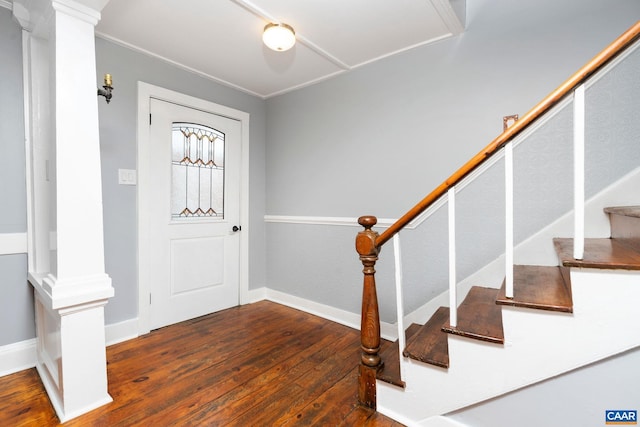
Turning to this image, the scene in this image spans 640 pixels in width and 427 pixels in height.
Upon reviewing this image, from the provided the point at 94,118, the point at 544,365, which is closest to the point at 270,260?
A: the point at 94,118

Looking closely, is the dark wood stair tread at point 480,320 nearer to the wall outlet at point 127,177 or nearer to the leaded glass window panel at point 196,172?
the leaded glass window panel at point 196,172

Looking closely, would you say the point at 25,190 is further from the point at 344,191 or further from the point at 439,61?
the point at 439,61

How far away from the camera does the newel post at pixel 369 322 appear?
1.55 meters

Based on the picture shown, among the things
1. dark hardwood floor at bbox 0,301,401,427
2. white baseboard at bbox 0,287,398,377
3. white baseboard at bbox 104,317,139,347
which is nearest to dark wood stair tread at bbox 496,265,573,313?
dark hardwood floor at bbox 0,301,401,427

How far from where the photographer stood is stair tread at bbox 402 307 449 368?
137 cm

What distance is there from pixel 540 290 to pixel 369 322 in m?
0.81

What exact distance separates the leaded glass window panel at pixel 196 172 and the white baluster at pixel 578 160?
9.05 feet

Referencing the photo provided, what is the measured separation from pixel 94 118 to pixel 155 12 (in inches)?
36.2

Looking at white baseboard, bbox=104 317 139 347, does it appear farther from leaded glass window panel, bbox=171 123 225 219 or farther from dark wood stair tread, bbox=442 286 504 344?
dark wood stair tread, bbox=442 286 504 344

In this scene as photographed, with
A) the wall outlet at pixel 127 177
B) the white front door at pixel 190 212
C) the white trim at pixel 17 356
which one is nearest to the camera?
the white trim at pixel 17 356

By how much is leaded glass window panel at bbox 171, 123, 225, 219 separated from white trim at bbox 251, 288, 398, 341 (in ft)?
3.55

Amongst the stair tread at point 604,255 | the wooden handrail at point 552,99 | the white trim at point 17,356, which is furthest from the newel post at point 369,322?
the white trim at point 17,356

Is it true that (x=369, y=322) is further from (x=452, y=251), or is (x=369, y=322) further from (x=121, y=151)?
(x=121, y=151)

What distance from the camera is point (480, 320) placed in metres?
1.37
